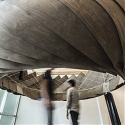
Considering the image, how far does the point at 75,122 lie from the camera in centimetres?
191

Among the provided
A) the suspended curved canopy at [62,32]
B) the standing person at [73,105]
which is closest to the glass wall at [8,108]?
the standing person at [73,105]

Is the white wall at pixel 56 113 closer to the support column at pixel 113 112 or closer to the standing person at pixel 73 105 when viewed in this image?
the support column at pixel 113 112

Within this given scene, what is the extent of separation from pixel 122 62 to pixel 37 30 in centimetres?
63

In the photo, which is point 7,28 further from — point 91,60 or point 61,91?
point 61,91

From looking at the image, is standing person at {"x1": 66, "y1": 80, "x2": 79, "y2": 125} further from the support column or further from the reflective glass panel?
the reflective glass panel

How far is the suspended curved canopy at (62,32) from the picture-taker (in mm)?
845

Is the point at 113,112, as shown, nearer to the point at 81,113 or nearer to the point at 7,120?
the point at 81,113

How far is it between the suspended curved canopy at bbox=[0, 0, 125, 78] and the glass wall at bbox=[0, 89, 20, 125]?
285cm

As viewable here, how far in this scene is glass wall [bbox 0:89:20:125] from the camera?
3.38 meters

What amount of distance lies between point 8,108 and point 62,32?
3.31 metres

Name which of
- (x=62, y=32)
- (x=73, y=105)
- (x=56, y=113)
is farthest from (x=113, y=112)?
(x=62, y=32)

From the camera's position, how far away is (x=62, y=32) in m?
0.87

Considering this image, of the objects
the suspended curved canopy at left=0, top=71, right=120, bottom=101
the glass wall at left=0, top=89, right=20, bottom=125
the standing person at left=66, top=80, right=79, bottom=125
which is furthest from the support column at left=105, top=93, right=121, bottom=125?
the glass wall at left=0, top=89, right=20, bottom=125

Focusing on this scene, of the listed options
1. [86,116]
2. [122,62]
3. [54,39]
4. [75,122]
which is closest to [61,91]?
[75,122]
